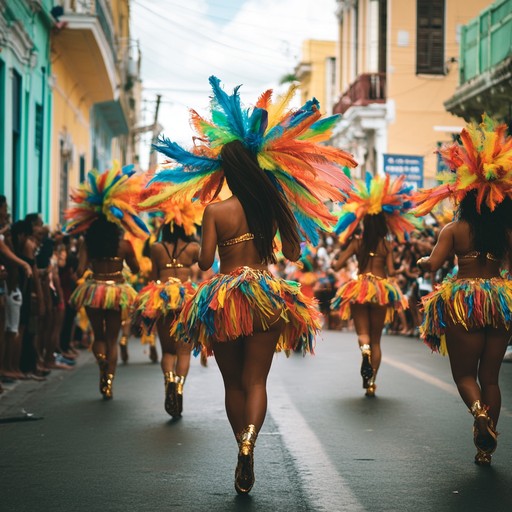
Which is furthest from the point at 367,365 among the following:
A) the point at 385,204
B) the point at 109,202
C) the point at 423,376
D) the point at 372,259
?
the point at 109,202

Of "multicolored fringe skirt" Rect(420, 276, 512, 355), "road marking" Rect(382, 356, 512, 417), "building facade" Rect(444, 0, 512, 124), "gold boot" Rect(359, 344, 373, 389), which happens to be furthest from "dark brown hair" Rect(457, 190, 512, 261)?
"building facade" Rect(444, 0, 512, 124)

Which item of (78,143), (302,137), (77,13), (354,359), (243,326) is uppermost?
(77,13)

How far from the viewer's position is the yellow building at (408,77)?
3578 cm

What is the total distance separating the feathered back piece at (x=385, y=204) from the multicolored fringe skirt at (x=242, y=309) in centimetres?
514

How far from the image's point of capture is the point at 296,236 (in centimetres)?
685

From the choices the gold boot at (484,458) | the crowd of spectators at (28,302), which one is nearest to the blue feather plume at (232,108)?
the gold boot at (484,458)

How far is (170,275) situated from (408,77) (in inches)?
1066

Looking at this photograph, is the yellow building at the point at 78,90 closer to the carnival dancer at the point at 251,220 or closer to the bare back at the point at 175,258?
the bare back at the point at 175,258

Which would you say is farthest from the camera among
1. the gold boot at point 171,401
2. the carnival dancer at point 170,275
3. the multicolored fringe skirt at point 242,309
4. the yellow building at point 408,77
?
the yellow building at point 408,77

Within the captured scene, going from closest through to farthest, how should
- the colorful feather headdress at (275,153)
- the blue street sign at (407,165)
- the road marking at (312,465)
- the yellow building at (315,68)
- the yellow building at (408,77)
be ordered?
1. the road marking at (312,465)
2. the colorful feather headdress at (275,153)
3. the blue street sign at (407,165)
4. the yellow building at (408,77)
5. the yellow building at (315,68)

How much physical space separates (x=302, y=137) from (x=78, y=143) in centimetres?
2157

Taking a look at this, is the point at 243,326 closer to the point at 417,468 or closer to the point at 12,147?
the point at 417,468

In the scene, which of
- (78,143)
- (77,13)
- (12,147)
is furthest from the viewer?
(78,143)

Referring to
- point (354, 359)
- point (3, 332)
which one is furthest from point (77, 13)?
point (3, 332)
